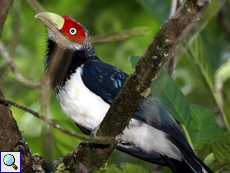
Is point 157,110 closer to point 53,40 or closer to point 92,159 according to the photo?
point 92,159

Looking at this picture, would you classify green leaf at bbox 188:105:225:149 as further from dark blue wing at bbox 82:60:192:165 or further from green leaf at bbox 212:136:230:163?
green leaf at bbox 212:136:230:163

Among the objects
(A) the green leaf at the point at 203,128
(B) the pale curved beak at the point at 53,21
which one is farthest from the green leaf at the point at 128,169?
(B) the pale curved beak at the point at 53,21

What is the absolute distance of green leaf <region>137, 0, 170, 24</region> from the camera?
10.3 feet

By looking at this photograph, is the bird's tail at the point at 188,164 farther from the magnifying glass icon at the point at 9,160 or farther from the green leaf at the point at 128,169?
the magnifying glass icon at the point at 9,160

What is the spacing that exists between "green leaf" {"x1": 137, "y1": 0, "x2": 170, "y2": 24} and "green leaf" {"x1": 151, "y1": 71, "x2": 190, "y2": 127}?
2.66 feet

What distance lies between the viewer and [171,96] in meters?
2.69

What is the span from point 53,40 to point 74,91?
74 centimetres

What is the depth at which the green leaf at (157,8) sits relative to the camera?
313cm

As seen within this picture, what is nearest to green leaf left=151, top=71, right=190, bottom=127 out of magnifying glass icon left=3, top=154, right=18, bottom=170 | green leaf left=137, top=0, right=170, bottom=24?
green leaf left=137, top=0, right=170, bottom=24

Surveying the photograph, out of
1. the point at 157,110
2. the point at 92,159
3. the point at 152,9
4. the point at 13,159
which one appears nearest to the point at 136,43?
the point at 152,9

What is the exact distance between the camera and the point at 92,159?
6.95 ft

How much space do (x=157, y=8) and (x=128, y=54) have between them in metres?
1.15

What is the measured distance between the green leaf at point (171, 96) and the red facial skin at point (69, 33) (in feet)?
3.25

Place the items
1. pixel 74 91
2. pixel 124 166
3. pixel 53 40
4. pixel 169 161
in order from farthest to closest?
pixel 53 40
pixel 169 161
pixel 74 91
pixel 124 166
